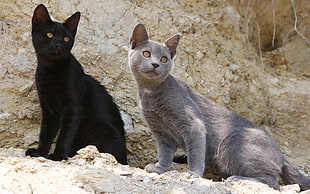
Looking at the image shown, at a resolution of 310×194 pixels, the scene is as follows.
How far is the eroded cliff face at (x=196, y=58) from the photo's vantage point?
3.89 m

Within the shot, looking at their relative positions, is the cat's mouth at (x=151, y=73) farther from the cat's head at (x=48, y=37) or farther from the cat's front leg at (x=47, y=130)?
A: the cat's front leg at (x=47, y=130)

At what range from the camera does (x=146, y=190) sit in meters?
2.46

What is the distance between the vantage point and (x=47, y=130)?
3547 millimetres

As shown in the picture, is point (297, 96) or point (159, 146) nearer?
point (159, 146)

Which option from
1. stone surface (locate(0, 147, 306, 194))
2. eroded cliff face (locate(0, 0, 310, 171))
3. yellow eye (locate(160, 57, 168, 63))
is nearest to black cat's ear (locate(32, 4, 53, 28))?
eroded cliff face (locate(0, 0, 310, 171))

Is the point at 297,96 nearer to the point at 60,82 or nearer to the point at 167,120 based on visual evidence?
the point at 167,120

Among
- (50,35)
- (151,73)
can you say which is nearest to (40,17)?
(50,35)

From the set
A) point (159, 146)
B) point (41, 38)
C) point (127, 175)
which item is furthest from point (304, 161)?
point (41, 38)

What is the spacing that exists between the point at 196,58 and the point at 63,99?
1.63m

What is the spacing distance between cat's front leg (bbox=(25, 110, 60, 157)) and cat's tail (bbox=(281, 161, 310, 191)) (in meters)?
1.81

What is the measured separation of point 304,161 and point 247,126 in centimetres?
105

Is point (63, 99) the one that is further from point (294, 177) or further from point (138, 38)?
point (294, 177)

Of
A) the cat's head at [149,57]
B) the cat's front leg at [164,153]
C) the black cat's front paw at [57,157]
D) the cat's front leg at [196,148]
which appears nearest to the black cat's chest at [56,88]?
the black cat's front paw at [57,157]

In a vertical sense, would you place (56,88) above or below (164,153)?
above
